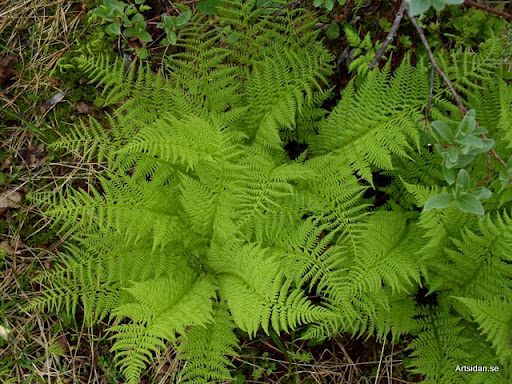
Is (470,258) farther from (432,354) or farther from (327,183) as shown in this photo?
(327,183)

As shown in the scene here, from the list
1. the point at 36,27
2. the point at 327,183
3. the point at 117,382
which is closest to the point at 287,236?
the point at 327,183

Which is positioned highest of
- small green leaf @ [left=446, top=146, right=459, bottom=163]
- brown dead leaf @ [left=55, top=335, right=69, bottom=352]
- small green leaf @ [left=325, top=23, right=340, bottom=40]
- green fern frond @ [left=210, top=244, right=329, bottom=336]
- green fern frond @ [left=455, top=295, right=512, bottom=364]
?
small green leaf @ [left=325, top=23, right=340, bottom=40]

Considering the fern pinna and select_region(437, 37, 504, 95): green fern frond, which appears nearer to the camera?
the fern pinna

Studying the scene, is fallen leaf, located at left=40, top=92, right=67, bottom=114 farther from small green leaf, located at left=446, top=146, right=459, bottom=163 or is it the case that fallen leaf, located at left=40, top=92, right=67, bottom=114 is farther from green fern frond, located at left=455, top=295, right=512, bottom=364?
green fern frond, located at left=455, top=295, right=512, bottom=364

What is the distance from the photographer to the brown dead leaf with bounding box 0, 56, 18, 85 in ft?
12.9

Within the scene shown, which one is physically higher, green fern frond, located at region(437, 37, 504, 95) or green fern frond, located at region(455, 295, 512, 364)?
green fern frond, located at region(437, 37, 504, 95)

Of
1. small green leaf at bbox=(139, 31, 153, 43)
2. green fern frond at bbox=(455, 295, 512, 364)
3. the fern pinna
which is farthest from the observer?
small green leaf at bbox=(139, 31, 153, 43)

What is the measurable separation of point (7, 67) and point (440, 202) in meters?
3.63

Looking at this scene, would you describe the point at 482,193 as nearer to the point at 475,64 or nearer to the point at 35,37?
the point at 475,64

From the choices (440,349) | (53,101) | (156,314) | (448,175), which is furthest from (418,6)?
(53,101)

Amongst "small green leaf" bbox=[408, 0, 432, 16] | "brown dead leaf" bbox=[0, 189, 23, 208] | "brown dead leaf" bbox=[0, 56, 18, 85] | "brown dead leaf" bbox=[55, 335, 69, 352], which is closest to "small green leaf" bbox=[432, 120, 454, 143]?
"small green leaf" bbox=[408, 0, 432, 16]

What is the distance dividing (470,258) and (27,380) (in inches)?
134

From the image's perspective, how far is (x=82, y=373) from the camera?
143 inches

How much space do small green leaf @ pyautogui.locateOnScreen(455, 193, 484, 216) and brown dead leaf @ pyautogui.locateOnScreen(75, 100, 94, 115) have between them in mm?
2922
